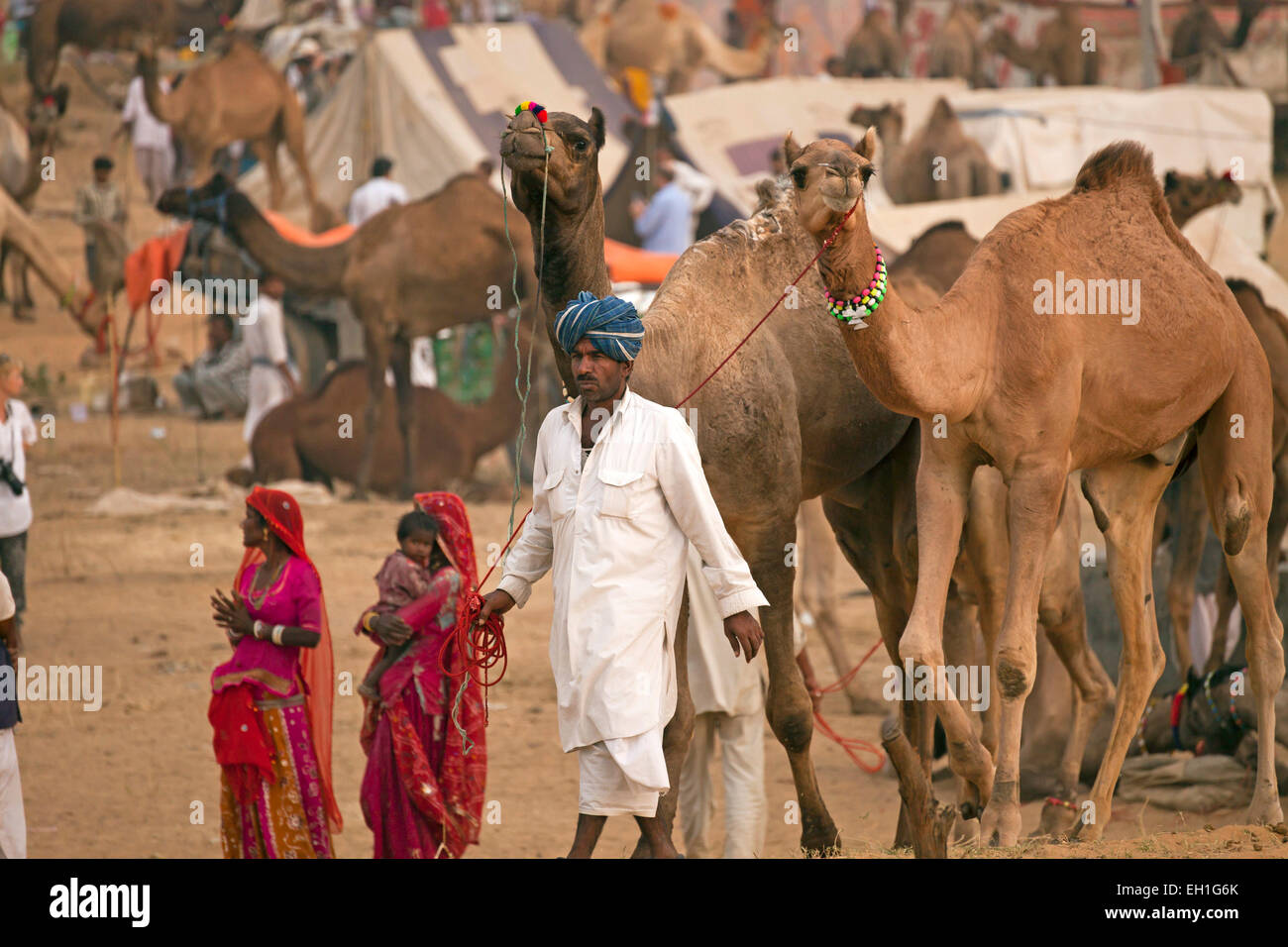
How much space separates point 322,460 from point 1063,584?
1061cm

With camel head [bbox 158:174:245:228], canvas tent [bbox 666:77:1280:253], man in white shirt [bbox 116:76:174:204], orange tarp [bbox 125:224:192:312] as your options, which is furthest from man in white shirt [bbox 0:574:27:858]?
man in white shirt [bbox 116:76:174:204]

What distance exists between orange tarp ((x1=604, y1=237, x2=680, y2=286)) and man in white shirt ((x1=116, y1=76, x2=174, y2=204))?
25.8 ft

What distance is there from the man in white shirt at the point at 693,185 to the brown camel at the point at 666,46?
6.47 meters

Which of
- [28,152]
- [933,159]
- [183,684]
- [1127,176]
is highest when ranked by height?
[1127,176]

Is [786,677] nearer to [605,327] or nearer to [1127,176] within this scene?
[605,327]

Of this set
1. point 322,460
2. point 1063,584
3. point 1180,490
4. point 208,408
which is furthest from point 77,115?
point 1063,584

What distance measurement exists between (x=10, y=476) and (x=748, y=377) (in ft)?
18.9

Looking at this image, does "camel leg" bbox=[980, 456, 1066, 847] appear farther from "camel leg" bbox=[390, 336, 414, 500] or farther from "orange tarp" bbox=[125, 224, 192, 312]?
"orange tarp" bbox=[125, 224, 192, 312]

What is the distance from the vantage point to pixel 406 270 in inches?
641

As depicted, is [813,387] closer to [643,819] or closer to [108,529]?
[643,819]

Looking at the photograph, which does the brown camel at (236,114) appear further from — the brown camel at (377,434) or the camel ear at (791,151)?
the camel ear at (791,151)

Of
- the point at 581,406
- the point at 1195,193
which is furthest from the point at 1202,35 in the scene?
the point at 581,406

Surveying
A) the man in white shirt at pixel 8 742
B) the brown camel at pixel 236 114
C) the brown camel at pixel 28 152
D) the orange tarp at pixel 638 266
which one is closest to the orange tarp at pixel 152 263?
the brown camel at pixel 28 152

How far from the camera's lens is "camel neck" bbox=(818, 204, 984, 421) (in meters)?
5.18
